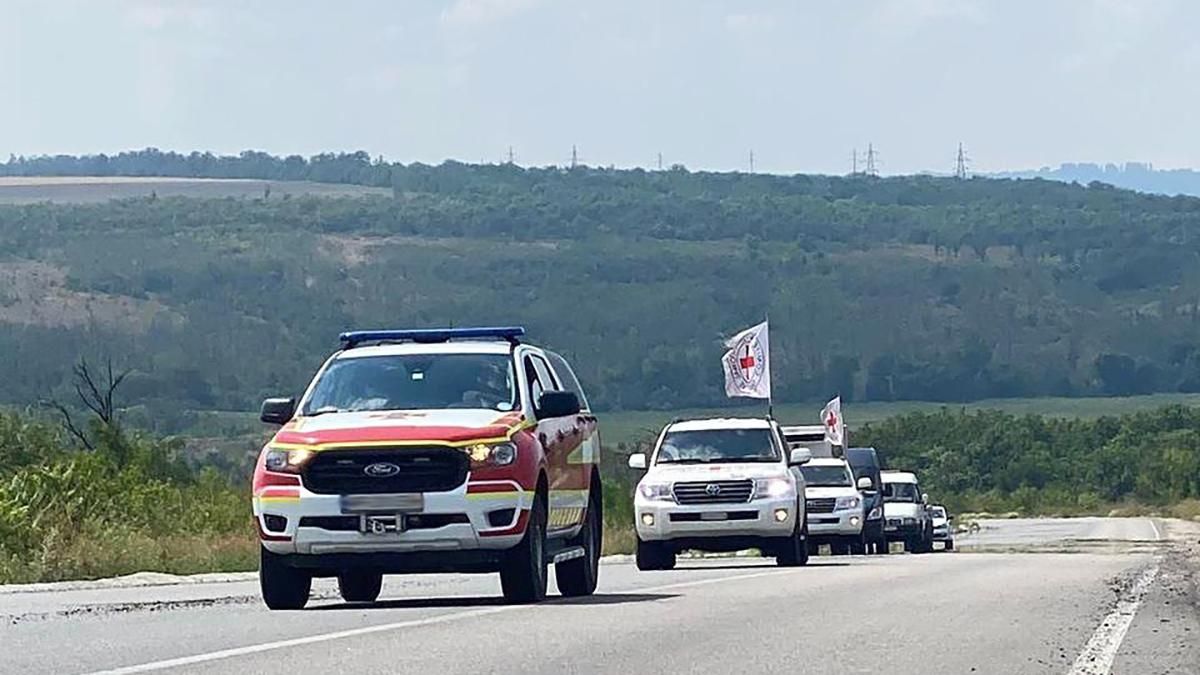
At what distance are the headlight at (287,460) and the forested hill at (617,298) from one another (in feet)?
337

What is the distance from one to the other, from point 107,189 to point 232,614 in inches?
7061

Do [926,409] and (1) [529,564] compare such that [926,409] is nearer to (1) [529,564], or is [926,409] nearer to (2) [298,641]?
(1) [529,564]

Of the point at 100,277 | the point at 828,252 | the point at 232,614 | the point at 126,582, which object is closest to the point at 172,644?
the point at 232,614

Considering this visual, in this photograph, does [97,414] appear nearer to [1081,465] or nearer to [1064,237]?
[1081,465]

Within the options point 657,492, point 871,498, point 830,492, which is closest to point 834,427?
point 871,498

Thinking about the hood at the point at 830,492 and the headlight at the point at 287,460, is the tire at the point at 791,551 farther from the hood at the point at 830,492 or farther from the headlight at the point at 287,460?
the headlight at the point at 287,460

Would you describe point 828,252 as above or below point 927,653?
below

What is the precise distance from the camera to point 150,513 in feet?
112

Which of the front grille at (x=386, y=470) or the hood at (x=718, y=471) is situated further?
the hood at (x=718, y=471)

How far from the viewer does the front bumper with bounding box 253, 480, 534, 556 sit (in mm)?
17141

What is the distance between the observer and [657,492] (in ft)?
96.7

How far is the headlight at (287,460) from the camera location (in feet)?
56.6

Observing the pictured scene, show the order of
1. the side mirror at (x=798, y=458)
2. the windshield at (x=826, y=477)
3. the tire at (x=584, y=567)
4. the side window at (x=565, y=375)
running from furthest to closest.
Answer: the windshield at (x=826, y=477) → the side mirror at (x=798, y=458) → the side window at (x=565, y=375) → the tire at (x=584, y=567)

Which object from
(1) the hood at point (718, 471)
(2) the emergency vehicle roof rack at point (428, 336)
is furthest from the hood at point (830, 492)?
(2) the emergency vehicle roof rack at point (428, 336)
